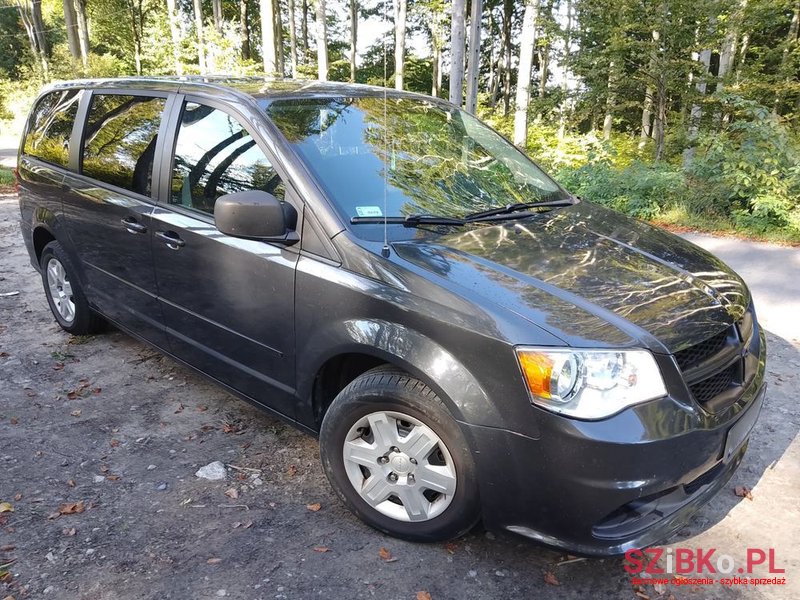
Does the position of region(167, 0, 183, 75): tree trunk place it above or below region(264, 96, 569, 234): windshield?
above

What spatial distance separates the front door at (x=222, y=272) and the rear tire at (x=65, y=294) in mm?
1448

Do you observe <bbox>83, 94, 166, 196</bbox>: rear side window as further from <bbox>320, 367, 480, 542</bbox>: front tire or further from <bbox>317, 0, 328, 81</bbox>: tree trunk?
<bbox>317, 0, 328, 81</bbox>: tree trunk

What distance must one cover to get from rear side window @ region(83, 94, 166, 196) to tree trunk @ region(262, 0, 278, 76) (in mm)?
13276

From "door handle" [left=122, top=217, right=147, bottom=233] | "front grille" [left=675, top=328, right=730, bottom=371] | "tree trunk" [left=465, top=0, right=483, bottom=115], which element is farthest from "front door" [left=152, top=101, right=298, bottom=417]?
"tree trunk" [left=465, top=0, right=483, bottom=115]

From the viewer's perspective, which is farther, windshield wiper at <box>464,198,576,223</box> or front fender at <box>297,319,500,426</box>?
windshield wiper at <box>464,198,576,223</box>

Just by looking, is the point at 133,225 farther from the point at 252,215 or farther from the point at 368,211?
the point at 368,211

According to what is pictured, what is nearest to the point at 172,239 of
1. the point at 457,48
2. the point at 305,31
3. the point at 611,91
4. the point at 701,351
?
the point at 701,351

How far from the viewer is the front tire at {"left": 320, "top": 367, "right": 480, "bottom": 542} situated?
7.39 ft

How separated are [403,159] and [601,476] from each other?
1833 mm

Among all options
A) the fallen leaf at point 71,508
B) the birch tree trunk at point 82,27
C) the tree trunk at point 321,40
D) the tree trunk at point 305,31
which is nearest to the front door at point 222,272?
the fallen leaf at point 71,508

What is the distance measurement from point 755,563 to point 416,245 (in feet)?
6.29

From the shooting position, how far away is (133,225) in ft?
11.3

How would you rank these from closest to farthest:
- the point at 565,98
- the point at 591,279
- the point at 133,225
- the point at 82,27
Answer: the point at 591,279
the point at 133,225
the point at 565,98
the point at 82,27

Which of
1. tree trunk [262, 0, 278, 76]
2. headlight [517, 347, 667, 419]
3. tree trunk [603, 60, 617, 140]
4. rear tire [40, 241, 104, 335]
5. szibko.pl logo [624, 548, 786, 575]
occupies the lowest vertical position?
szibko.pl logo [624, 548, 786, 575]
